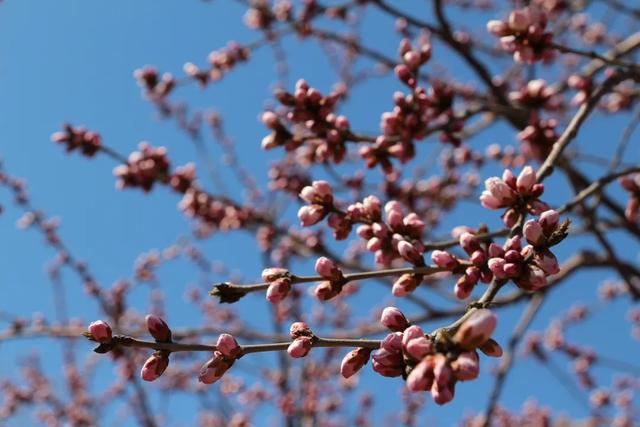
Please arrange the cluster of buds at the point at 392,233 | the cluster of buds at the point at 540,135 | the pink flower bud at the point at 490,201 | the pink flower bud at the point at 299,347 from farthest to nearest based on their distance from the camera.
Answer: the cluster of buds at the point at 540,135, the cluster of buds at the point at 392,233, the pink flower bud at the point at 490,201, the pink flower bud at the point at 299,347

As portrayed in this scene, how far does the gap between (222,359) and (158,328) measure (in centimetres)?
18

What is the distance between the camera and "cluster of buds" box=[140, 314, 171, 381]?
1386 mm

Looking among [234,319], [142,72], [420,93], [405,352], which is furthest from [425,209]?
[405,352]

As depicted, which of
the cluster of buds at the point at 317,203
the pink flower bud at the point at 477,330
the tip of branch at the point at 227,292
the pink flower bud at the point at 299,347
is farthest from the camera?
the cluster of buds at the point at 317,203

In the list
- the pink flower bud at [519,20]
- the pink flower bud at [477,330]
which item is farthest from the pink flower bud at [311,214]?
the pink flower bud at [519,20]

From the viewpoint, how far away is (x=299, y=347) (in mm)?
1354

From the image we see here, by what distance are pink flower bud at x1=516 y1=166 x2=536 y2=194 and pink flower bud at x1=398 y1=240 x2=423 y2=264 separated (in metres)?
0.37

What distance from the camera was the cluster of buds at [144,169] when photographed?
342 centimetres

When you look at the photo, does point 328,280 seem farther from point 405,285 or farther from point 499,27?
point 499,27

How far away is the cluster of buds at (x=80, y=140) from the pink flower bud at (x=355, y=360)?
248cm

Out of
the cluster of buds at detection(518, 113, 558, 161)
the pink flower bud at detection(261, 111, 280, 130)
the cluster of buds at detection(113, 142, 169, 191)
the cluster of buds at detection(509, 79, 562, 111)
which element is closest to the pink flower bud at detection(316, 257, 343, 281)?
the pink flower bud at detection(261, 111, 280, 130)

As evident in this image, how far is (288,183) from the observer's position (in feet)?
13.4

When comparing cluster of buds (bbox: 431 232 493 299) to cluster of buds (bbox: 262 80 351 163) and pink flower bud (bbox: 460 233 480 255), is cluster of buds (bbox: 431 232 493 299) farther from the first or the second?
cluster of buds (bbox: 262 80 351 163)

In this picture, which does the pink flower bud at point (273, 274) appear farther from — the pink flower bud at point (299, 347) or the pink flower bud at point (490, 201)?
the pink flower bud at point (490, 201)
